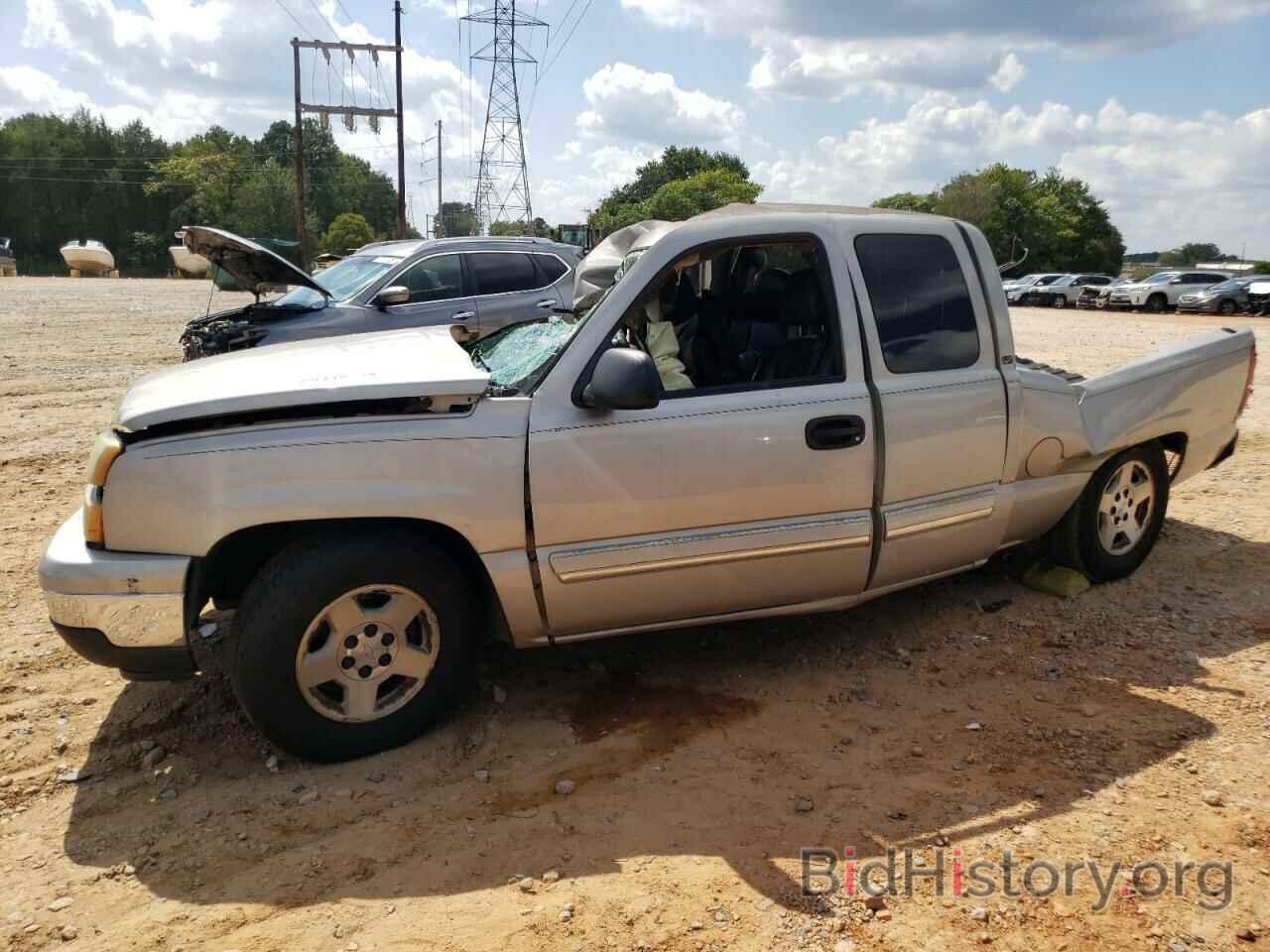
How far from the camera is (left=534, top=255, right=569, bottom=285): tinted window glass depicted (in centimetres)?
952

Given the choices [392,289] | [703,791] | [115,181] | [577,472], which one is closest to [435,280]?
[392,289]

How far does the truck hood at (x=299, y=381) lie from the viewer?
301 cm

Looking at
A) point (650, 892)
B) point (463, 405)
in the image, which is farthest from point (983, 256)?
point (650, 892)

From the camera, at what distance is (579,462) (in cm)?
318

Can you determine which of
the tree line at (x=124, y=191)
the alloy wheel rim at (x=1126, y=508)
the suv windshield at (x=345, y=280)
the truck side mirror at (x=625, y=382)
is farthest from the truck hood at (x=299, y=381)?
the tree line at (x=124, y=191)

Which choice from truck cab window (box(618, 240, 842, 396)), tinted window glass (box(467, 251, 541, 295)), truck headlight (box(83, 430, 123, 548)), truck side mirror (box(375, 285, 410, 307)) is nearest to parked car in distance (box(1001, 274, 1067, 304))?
tinted window glass (box(467, 251, 541, 295))

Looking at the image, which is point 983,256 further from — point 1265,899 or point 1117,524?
point 1265,899

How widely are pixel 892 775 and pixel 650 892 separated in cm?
104

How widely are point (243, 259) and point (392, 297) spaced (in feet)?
4.51

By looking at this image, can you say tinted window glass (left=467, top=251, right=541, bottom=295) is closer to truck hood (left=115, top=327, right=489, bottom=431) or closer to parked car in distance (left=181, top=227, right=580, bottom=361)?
parked car in distance (left=181, top=227, right=580, bottom=361)

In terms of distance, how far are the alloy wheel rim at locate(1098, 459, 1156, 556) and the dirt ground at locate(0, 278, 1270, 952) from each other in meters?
0.26

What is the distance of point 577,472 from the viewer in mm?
3186

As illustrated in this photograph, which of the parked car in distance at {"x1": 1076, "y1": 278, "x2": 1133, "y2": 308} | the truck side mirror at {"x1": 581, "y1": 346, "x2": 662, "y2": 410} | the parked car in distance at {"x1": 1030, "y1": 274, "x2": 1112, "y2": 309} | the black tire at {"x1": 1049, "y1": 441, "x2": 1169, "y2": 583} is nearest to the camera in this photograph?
the truck side mirror at {"x1": 581, "y1": 346, "x2": 662, "y2": 410}

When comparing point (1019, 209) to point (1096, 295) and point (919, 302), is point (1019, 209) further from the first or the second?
point (919, 302)
